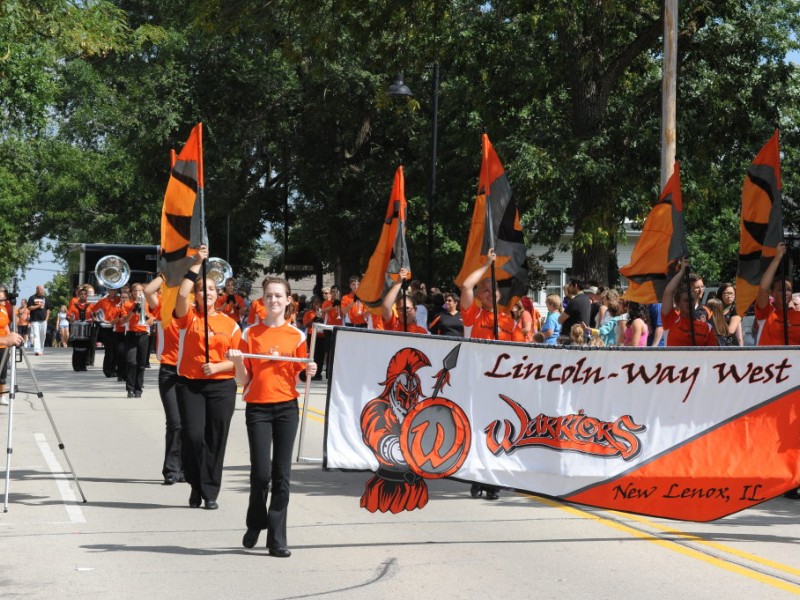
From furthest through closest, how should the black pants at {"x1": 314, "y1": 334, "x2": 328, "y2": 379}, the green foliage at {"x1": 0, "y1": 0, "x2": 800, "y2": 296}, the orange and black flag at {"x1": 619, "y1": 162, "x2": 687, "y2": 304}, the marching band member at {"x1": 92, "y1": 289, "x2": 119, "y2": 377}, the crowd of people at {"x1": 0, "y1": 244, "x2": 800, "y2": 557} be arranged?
the black pants at {"x1": 314, "y1": 334, "x2": 328, "y2": 379} → the green foliage at {"x1": 0, "y1": 0, "x2": 800, "y2": 296} → the marching band member at {"x1": 92, "y1": 289, "x2": 119, "y2": 377} → the orange and black flag at {"x1": 619, "y1": 162, "x2": 687, "y2": 304} → the crowd of people at {"x1": 0, "y1": 244, "x2": 800, "y2": 557}

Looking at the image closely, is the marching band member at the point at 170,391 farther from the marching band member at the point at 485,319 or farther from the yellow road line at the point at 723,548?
the yellow road line at the point at 723,548

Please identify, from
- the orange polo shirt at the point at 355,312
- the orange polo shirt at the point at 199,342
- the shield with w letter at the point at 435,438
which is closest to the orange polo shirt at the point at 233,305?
the orange polo shirt at the point at 355,312

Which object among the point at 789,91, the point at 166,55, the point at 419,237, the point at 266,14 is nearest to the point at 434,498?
the point at 266,14

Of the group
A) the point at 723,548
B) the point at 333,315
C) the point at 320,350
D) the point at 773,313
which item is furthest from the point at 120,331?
the point at 723,548

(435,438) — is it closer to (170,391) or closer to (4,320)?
(170,391)

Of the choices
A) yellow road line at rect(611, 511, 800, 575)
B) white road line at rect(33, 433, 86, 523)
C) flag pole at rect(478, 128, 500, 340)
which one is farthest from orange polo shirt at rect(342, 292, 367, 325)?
yellow road line at rect(611, 511, 800, 575)

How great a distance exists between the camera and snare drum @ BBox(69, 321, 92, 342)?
95.2ft

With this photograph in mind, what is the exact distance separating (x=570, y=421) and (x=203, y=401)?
3.12 metres

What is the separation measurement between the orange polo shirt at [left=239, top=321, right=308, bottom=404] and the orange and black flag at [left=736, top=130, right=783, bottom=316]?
4.51 metres

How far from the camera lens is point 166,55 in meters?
43.4

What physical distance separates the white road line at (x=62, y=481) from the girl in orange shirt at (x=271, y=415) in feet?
6.46

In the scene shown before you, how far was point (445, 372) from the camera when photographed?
28.2 ft

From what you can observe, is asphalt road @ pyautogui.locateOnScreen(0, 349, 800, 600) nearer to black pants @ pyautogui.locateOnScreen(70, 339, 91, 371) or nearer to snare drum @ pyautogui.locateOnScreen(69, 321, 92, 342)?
black pants @ pyautogui.locateOnScreen(70, 339, 91, 371)

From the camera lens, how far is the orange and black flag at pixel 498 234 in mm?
10773
